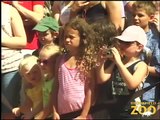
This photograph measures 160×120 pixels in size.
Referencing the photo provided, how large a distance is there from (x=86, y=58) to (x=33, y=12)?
0.37 m

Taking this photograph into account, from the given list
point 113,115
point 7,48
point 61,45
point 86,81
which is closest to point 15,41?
point 7,48

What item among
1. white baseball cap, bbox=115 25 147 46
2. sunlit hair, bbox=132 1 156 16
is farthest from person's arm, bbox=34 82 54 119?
sunlit hair, bbox=132 1 156 16

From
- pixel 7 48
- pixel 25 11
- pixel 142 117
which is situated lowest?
pixel 142 117

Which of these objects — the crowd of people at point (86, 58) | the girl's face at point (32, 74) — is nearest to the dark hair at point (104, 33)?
the crowd of people at point (86, 58)

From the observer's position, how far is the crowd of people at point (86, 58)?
8.79ft

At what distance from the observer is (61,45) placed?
9.02ft

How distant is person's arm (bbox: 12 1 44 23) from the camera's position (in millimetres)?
2773

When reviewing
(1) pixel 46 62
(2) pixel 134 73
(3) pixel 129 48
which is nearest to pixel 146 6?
(3) pixel 129 48

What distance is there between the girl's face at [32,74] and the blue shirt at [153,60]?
Result: 541mm

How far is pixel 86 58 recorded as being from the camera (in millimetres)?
2682

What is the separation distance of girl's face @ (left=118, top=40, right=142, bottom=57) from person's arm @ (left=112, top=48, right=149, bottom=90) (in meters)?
0.04

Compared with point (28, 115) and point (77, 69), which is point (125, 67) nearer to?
point (77, 69)

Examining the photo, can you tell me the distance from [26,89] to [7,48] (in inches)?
9.3

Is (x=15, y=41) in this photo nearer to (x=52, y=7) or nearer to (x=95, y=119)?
(x=52, y=7)
